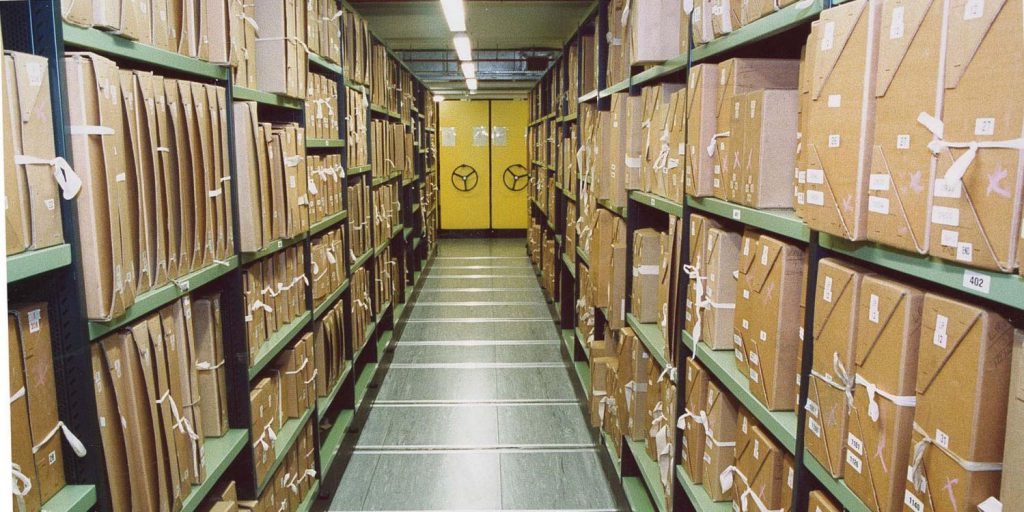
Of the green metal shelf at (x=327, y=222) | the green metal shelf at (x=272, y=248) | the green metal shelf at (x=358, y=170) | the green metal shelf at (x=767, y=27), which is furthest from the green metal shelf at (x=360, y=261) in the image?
the green metal shelf at (x=767, y=27)

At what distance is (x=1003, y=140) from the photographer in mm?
932

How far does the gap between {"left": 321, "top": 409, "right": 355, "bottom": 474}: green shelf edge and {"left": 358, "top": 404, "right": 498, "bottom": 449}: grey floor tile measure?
0.16 m

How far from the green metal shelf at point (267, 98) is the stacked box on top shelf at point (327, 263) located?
67 cm

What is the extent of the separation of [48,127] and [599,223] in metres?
2.74

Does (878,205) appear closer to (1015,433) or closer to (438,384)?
(1015,433)

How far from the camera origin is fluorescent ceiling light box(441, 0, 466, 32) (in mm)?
4328

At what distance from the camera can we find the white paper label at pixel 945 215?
3.35 feet

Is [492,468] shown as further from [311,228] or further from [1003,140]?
[1003,140]

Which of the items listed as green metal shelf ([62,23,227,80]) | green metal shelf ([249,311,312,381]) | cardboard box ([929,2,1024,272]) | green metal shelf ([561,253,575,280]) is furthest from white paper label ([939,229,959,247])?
green metal shelf ([561,253,575,280])

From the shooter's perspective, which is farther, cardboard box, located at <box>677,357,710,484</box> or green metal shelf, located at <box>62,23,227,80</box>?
cardboard box, located at <box>677,357,710,484</box>

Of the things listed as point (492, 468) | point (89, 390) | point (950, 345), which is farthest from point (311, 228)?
point (950, 345)

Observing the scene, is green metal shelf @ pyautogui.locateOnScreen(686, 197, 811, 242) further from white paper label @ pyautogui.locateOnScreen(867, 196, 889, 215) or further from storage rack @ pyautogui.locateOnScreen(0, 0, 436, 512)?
storage rack @ pyautogui.locateOnScreen(0, 0, 436, 512)

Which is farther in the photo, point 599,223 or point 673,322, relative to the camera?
point 599,223

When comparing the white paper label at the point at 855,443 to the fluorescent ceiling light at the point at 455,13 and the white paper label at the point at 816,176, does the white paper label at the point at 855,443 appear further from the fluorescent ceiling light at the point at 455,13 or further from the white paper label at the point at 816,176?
the fluorescent ceiling light at the point at 455,13
